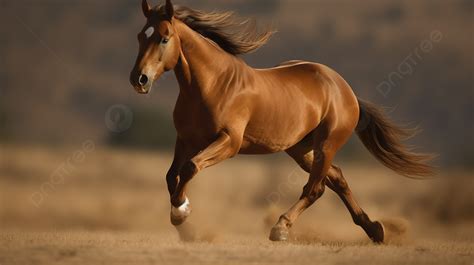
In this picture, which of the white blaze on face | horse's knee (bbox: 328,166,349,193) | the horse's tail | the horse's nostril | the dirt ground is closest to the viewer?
the dirt ground

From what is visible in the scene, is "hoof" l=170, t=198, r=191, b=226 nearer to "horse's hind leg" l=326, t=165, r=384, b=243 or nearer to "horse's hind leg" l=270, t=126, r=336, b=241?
"horse's hind leg" l=270, t=126, r=336, b=241

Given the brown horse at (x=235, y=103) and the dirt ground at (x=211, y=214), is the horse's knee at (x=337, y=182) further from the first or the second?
the dirt ground at (x=211, y=214)

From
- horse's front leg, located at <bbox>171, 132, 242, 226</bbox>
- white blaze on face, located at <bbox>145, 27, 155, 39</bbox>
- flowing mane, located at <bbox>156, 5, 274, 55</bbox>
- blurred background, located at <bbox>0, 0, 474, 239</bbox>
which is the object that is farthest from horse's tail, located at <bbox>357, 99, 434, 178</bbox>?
white blaze on face, located at <bbox>145, 27, 155, 39</bbox>

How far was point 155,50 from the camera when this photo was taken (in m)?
7.24

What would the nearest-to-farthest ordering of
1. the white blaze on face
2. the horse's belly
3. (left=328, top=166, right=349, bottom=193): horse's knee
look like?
the white blaze on face
the horse's belly
(left=328, top=166, right=349, bottom=193): horse's knee

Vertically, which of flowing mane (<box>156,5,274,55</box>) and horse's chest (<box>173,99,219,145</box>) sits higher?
flowing mane (<box>156,5,274,55</box>)

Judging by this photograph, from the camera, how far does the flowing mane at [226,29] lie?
26.1 feet

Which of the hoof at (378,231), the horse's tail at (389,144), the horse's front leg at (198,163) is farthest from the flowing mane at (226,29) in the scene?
the hoof at (378,231)

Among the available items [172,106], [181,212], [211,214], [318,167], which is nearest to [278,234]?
[318,167]

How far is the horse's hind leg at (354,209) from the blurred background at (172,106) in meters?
1.27

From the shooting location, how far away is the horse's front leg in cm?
720

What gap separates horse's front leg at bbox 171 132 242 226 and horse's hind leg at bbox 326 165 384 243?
1.52 meters

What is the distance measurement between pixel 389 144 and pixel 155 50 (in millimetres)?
3176

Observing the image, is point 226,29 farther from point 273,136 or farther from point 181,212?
point 181,212
